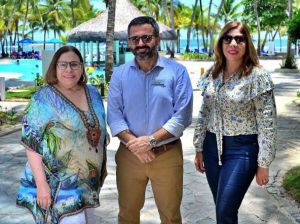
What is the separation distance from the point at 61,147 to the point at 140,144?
0.55 metres

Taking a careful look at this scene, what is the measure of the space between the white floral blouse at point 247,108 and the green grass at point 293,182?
259cm

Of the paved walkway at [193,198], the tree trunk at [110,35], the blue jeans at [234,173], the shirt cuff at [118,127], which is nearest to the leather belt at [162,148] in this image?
the shirt cuff at [118,127]

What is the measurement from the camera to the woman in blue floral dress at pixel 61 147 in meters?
3.00

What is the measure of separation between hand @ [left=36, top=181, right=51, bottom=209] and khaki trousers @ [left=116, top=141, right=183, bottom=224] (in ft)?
2.29

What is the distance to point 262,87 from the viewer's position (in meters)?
3.15

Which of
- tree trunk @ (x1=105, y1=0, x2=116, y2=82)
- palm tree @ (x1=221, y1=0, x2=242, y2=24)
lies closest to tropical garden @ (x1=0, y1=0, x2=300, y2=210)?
palm tree @ (x1=221, y1=0, x2=242, y2=24)

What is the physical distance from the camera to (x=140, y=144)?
10.7ft

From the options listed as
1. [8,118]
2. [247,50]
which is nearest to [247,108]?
[247,50]

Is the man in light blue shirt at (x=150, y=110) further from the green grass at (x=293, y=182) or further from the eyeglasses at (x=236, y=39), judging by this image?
the green grass at (x=293, y=182)

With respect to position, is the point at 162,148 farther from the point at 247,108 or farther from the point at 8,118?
the point at 8,118

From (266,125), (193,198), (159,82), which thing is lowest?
(193,198)

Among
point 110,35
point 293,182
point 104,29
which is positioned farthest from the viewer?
point 104,29

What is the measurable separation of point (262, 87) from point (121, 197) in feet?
4.37

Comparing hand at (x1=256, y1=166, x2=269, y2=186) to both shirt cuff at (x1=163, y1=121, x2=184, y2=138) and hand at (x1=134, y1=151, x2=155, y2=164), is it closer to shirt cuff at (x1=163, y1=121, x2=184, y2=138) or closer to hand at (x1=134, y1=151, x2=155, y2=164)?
shirt cuff at (x1=163, y1=121, x2=184, y2=138)
